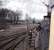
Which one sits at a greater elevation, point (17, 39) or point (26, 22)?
point (26, 22)

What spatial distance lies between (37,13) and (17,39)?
0.47 metres

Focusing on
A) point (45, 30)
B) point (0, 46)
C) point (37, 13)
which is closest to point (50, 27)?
point (45, 30)

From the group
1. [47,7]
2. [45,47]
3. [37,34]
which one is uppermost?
[47,7]

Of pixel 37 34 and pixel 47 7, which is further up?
pixel 47 7

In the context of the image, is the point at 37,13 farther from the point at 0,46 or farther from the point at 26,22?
the point at 0,46

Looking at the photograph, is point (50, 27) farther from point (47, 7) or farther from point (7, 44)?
point (7, 44)

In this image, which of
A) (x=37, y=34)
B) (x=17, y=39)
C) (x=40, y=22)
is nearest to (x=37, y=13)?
(x=40, y=22)

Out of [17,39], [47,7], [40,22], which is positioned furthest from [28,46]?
[47,7]

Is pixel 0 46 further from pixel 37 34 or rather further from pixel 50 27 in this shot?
pixel 50 27

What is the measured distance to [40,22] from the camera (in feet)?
8.68

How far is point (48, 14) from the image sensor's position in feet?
8.63

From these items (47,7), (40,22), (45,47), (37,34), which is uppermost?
(47,7)

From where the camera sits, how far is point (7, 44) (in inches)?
104

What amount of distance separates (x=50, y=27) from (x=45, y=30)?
82 mm
